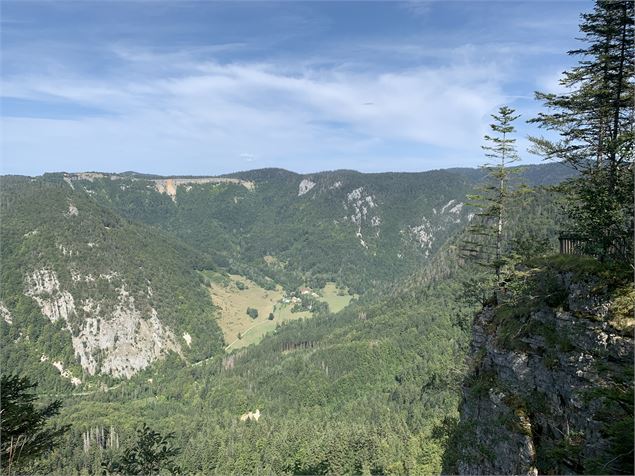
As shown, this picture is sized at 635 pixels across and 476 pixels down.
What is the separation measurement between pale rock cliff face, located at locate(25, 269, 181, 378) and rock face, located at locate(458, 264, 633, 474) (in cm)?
19008

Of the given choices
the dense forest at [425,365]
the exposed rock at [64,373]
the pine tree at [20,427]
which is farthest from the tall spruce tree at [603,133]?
the exposed rock at [64,373]

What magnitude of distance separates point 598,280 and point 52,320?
696 feet

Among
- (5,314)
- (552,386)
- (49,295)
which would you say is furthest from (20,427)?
(49,295)

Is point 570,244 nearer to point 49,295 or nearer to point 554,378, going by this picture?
point 554,378

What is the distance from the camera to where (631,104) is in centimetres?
2214

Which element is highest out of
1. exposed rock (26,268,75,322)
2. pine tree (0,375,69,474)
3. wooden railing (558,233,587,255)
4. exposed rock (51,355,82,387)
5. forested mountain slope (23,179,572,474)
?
wooden railing (558,233,587,255)

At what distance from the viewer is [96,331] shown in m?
189

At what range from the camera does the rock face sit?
14969 millimetres

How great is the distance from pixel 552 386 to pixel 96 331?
205983 mm

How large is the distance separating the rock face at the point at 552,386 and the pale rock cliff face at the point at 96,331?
624ft

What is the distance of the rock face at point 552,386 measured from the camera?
49.1ft

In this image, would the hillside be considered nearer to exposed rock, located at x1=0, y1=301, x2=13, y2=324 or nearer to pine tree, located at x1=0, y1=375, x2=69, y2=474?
pine tree, located at x1=0, y1=375, x2=69, y2=474

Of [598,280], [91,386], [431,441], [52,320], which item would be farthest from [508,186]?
[52,320]

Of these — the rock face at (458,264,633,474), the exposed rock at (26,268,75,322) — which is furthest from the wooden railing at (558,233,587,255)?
the exposed rock at (26,268,75,322)
